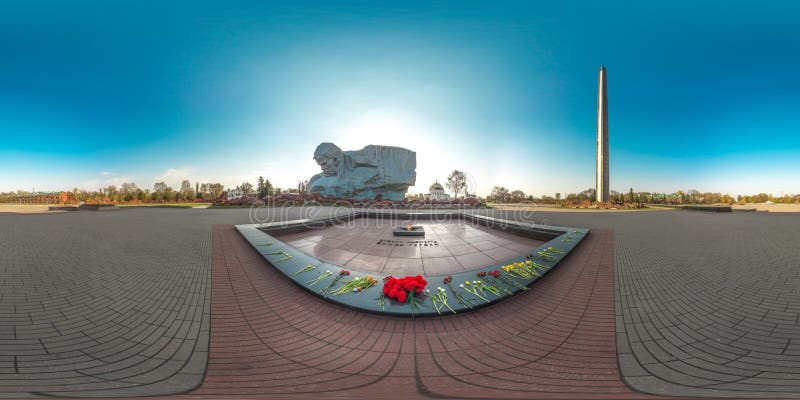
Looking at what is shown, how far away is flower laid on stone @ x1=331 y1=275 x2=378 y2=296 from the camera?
146 inches

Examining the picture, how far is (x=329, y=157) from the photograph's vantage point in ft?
129

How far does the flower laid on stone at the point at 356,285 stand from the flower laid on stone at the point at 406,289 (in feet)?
0.94

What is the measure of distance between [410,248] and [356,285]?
3.23m

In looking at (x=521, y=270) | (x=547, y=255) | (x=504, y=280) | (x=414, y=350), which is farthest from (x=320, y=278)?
(x=547, y=255)

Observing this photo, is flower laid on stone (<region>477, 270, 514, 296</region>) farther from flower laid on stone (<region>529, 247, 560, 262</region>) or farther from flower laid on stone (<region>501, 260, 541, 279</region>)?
flower laid on stone (<region>529, 247, 560, 262</region>)

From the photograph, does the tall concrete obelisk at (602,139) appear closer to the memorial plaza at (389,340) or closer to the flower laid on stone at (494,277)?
the memorial plaza at (389,340)

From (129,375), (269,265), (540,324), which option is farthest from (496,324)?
(269,265)

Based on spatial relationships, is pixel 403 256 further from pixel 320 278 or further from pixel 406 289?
pixel 406 289

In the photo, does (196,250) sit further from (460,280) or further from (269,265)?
(460,280)

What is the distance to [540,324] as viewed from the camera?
3039 mm

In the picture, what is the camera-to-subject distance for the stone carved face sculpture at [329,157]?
128ft

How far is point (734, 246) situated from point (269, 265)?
13.1m

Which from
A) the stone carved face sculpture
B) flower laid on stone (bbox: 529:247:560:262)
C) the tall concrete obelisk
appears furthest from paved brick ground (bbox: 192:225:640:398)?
the stone carved face sculpture

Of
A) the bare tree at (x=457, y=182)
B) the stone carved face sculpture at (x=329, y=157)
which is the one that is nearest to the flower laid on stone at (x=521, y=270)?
the stone carved face sculpture at (x=329, y=157)
